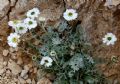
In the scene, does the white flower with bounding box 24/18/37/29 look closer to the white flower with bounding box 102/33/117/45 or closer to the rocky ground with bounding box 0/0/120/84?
the rocky ground with bounding box 0/0/120/84

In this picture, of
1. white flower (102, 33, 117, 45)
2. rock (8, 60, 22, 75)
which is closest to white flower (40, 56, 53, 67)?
rock (8, 60, 22, 75)

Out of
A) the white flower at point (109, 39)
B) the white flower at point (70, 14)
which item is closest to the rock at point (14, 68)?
the white flower at point (70, 14)

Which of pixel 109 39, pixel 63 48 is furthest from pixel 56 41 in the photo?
pixel 109 39

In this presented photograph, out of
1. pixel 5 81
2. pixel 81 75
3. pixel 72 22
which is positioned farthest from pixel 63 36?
pixel 5 81

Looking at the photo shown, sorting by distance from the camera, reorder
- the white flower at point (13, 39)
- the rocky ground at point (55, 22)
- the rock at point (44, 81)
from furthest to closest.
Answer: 1. the rock at point (44, 81)
2. the rocky ground at point (55, 22)
3. the white flower at point (13, 39)

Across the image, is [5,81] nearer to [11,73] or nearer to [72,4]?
[11,73]

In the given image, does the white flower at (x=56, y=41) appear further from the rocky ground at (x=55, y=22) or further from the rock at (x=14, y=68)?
the rock at (x=14, y=68)
